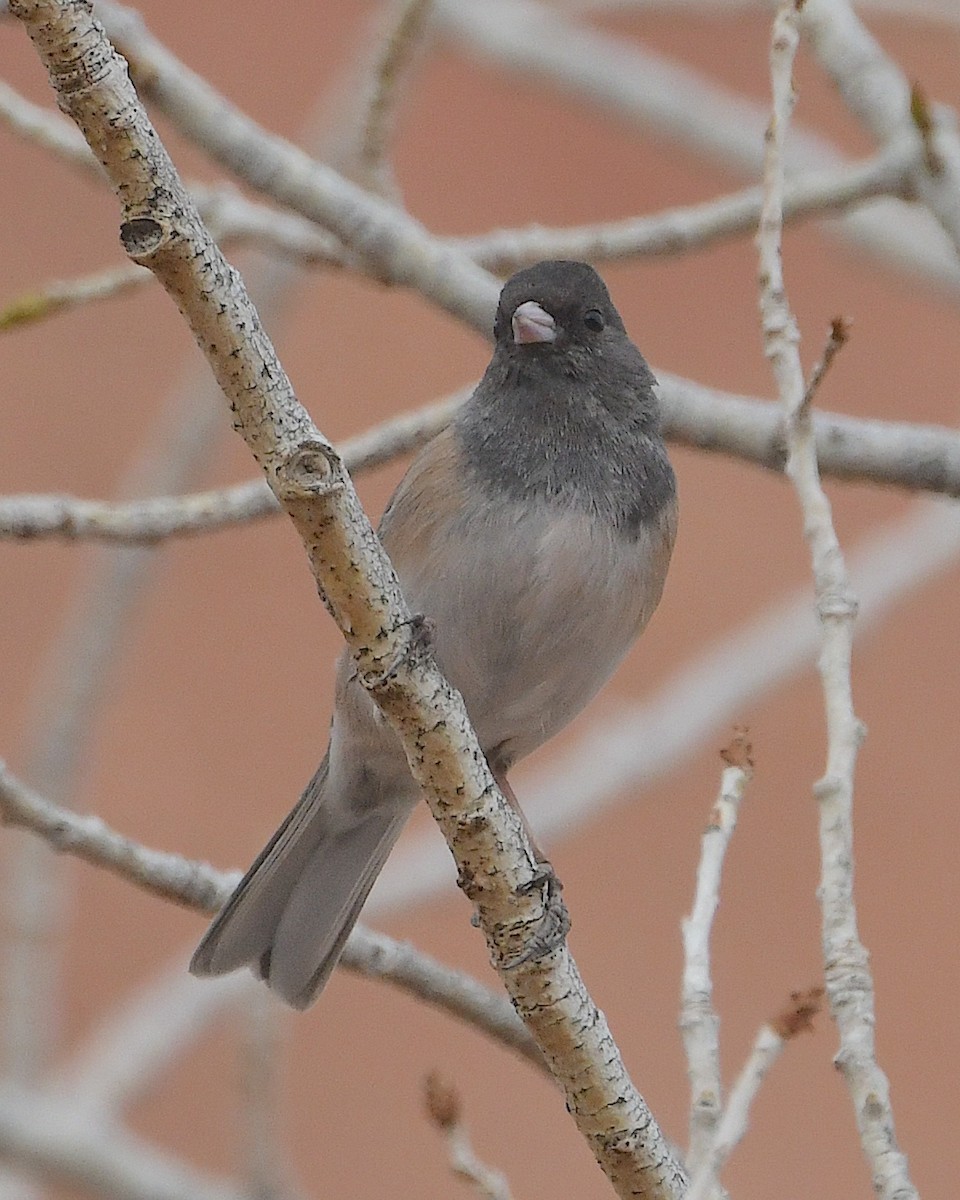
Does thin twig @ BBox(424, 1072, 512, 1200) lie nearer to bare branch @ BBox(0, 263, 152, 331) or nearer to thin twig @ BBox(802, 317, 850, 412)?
thin twig @ BBox(802, 317, 850, 412)

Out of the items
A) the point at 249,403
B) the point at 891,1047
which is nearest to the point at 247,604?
the point at 891,1047

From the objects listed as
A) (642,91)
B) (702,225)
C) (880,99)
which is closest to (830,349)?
(702,225)

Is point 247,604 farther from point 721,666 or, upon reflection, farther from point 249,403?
point 249,403

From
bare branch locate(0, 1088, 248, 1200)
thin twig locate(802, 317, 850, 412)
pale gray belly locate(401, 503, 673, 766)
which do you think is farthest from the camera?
bare branch locate(0, 1088, 248, 1200)

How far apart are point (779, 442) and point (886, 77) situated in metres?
0.64

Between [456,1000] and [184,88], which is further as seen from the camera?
[184,88]

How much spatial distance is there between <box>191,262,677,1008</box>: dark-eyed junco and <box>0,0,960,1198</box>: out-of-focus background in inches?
72.6

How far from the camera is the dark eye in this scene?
7.63 feet

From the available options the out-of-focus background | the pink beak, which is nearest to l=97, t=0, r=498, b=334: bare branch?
the pink beak

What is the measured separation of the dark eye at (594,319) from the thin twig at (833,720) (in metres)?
0.49

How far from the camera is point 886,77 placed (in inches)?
98.2

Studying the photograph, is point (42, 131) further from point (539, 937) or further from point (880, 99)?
point (539, 937)

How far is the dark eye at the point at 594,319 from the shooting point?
91.5 inches

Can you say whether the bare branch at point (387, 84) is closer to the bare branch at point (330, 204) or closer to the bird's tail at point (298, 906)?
the bare branch at point (330, 204)
